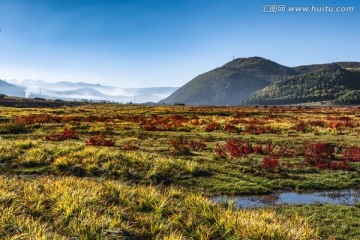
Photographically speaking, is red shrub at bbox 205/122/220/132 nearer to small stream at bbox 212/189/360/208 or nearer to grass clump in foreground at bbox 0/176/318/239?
small stream at bbox 212/189/360/208

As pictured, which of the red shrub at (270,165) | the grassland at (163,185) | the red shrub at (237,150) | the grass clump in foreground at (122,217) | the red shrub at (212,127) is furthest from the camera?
the red shrub at (212,127)

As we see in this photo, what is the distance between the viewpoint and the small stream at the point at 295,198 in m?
14.3

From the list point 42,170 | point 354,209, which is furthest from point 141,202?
point 42,170

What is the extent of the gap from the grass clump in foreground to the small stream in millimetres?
2619

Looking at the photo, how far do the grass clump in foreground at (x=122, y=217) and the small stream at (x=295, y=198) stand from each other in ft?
8.59

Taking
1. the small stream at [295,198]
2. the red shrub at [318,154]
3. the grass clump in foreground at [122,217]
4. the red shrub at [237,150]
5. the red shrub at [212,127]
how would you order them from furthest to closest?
the red shrub at [212,127]
the red shrub at [237,150]
the red shrub at [318,154]
the small stream at [295,198]
the grass clump in foreground at [122,217]

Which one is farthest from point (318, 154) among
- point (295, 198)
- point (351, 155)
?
point (295, 198)

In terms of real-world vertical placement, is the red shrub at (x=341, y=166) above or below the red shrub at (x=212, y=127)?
below

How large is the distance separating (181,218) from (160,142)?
729 inches

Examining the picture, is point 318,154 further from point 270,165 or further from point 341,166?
point 270,165

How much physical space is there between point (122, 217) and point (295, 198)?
309 inches

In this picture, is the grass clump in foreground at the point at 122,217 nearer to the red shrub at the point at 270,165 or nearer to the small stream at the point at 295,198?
the small stream at the point at 295,198

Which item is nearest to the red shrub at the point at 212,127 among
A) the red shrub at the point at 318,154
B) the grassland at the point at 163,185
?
the grassland at the point at 163,185

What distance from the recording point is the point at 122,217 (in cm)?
1084
